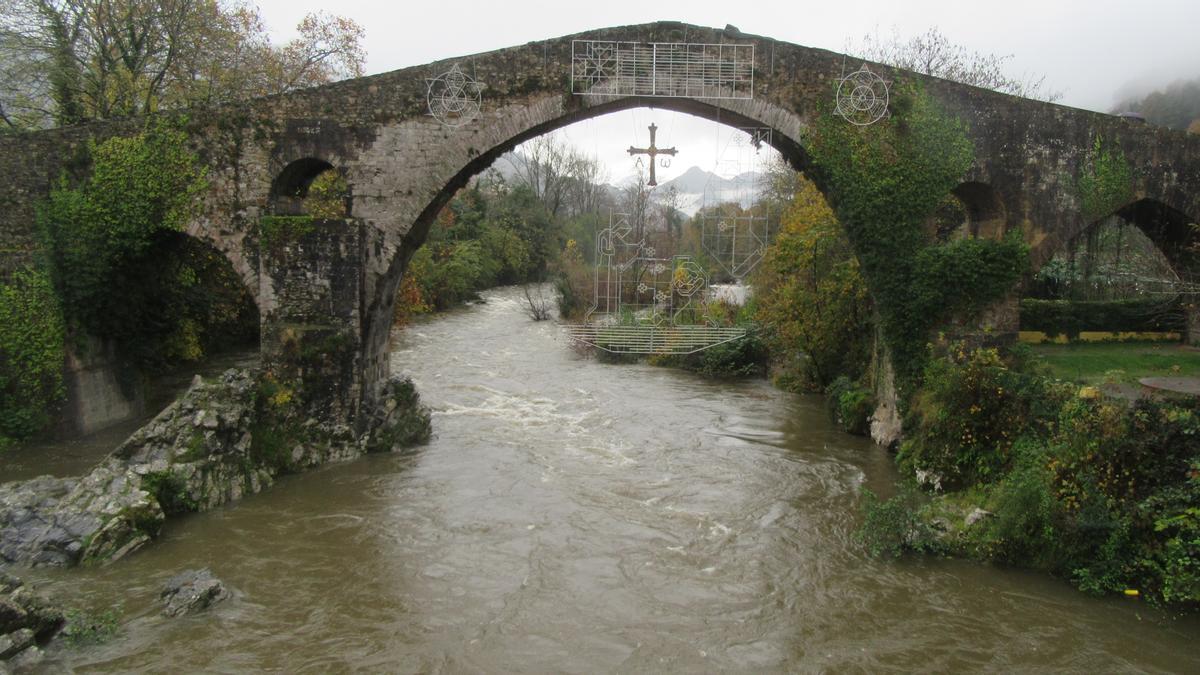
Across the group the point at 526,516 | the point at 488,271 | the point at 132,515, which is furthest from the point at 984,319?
the point at 488,271

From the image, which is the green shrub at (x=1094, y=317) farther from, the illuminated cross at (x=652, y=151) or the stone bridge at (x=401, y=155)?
the illuminated cross at (x=652, y=151)

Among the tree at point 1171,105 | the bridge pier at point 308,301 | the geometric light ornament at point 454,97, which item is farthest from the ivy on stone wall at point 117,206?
the tree at point 1171,105

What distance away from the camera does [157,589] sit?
25.9 ft

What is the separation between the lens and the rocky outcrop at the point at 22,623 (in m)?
6.25

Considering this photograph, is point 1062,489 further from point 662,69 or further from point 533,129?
point 533,129

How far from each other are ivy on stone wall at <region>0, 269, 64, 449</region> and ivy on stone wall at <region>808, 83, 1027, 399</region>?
471 inches

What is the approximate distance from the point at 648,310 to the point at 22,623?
18.4m

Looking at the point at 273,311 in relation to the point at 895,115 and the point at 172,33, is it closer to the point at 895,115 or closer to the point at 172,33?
the point at 172,33

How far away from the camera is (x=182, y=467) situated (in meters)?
9.97

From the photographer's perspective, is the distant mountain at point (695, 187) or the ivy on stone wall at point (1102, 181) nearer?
the ivy on stone wall at point (1102, 181)

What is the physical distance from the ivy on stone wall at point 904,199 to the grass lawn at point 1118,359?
187 cm

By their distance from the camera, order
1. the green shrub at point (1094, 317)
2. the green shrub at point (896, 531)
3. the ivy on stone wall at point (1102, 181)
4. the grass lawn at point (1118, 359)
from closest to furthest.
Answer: the green shrub at point (896, 531)
the grass lawn at point (1118, 359)
the ivy on stone wall at point (1102, 181)
the green shrub at point (1094, 317)

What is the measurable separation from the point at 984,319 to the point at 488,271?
973 inches

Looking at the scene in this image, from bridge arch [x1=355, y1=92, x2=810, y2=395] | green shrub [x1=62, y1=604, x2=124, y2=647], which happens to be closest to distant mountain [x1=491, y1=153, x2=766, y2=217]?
bridge arch [x1=355, y1=92, x2=810, y2=395]
